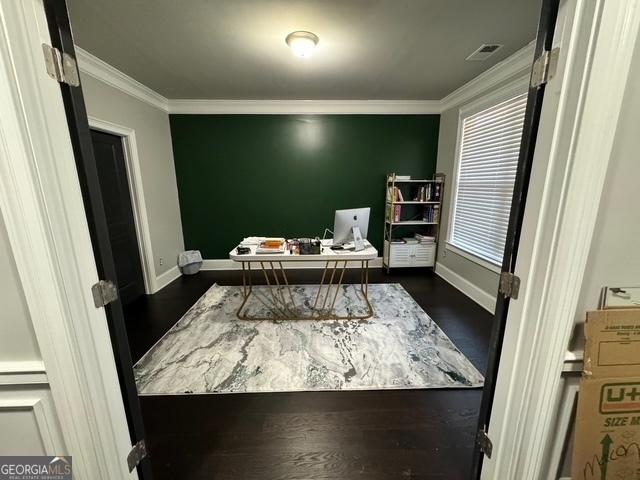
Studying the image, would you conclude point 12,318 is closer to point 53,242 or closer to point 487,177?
point 53,242

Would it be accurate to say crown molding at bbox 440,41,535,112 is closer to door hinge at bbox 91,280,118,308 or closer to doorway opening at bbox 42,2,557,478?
doorway opening at bbox 42,2,557,478

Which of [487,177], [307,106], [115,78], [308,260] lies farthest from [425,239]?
[115,78]

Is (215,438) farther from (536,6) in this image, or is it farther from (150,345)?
(536,6)

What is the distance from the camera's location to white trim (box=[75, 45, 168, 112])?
2.34 metres

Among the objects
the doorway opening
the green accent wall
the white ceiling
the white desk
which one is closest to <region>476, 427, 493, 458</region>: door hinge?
the doorway opening

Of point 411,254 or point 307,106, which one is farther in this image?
point 411,254

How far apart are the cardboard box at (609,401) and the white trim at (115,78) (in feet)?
13.1

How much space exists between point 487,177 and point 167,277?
4557 mm

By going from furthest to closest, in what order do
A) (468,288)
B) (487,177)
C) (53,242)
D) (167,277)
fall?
1. (167,277)
2. (468,288)
3. (487,177)
4. (53,242)

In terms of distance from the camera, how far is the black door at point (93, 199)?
2.46 feet

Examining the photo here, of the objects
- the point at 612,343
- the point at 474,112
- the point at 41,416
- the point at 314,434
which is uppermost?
the point at 474,112

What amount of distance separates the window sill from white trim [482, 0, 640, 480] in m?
2.16

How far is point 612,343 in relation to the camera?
823 millimetres

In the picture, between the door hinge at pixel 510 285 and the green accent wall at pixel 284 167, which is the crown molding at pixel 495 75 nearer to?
the green accent wall at pixel 284 167
